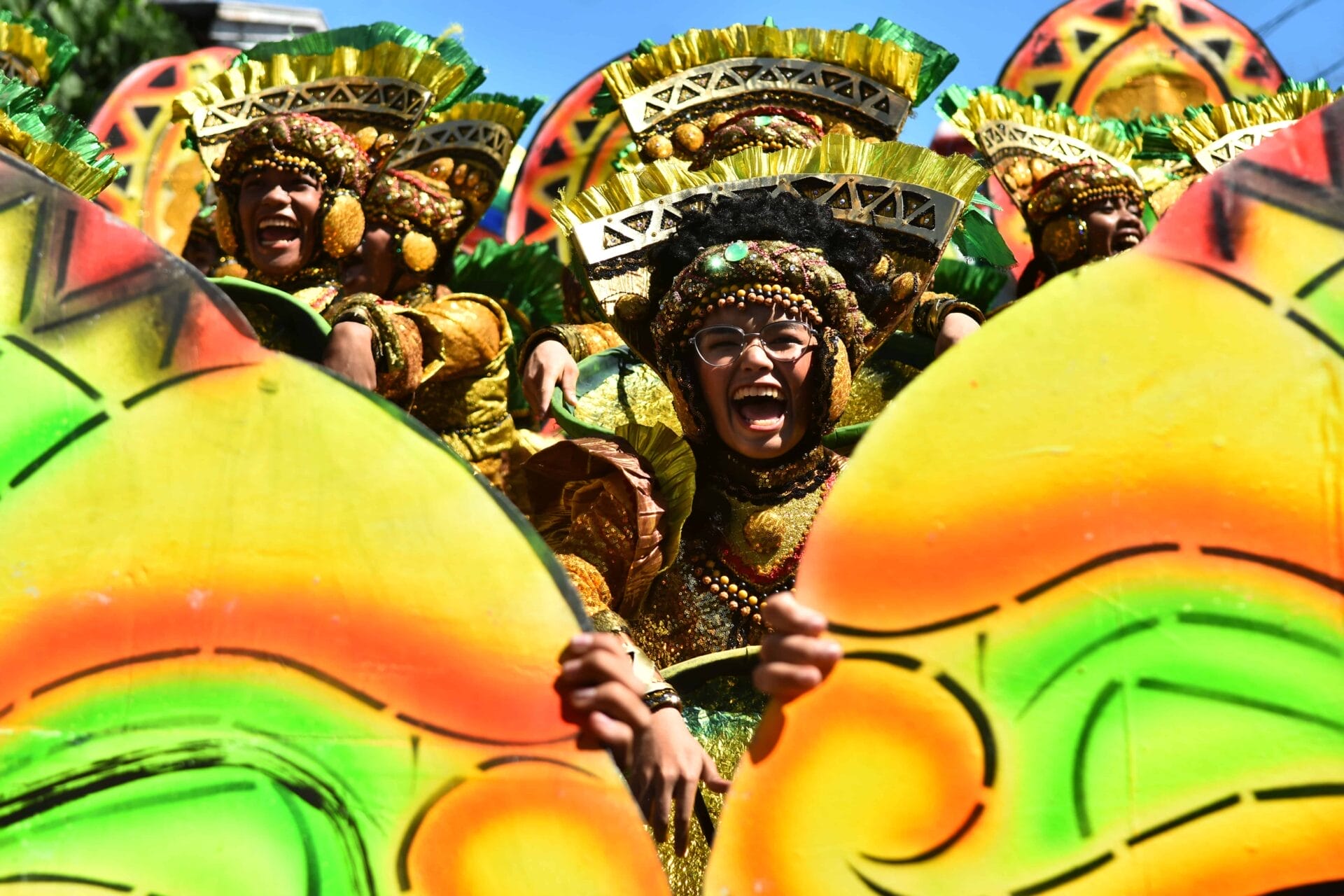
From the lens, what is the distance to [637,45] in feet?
14.1

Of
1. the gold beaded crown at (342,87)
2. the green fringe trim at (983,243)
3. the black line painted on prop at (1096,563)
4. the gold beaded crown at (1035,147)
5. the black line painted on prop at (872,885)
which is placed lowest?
the black line painted on prop at (872,885)

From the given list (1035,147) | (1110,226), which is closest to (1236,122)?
(1110,226)

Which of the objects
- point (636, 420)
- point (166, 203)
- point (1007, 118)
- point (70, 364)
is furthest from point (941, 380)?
point (166, 203)

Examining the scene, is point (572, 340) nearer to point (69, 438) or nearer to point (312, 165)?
point (312, 165)

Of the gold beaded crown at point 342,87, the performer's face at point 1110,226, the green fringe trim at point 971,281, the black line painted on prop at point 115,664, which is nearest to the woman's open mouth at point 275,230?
the gold beaded crown at point 342,87

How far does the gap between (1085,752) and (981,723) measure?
105 millimetres

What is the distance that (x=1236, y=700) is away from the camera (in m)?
1.54

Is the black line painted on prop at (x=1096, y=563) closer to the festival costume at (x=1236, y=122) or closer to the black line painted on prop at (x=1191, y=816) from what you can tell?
the black line painted on prop at (x=1191, y=816)

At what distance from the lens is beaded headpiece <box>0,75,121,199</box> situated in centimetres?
348

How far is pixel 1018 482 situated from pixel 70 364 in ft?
3.41

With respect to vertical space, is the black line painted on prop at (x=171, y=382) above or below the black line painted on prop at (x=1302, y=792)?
above

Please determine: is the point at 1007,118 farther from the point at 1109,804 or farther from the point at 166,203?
the point at 166,203

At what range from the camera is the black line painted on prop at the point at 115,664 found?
5.34ft

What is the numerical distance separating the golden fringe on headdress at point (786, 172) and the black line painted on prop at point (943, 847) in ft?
5.35
